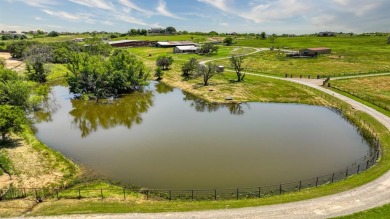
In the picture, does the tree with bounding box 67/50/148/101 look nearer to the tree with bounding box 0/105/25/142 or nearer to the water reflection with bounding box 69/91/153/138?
the water reflection with bounding box 69/91/153/138

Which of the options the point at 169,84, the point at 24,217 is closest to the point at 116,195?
the point at 24,217

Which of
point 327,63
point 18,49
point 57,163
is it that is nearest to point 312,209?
point 57,163

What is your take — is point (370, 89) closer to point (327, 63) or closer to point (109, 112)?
point (327, 63)

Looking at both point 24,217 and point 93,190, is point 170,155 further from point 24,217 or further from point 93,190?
point 24,217

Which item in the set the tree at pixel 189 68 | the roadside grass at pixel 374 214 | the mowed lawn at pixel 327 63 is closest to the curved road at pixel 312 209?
the roadside grass at pixel 374 214

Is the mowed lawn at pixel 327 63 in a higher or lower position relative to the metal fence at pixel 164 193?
higher

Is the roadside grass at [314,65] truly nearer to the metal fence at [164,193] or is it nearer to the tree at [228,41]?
the tree at [228,41]
